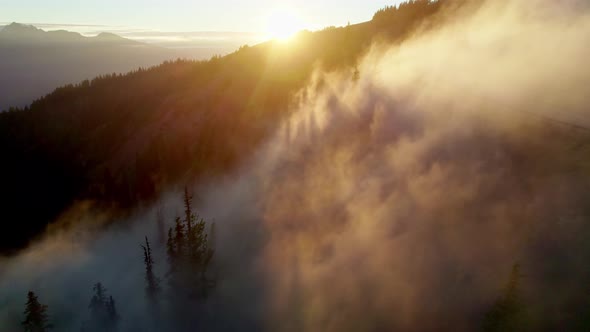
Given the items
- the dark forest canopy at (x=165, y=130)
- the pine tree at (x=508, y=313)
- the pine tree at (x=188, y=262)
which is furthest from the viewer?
the dark forest canopy at (x=165, y=130)

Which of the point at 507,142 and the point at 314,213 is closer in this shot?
the point at 507,142

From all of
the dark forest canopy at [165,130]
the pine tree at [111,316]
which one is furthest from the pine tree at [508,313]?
the dark forest canopy at [165,130]

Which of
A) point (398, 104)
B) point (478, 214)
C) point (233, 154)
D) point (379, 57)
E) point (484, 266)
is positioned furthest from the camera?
point (379, 57)

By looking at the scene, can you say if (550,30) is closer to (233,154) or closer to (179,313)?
(233,154)

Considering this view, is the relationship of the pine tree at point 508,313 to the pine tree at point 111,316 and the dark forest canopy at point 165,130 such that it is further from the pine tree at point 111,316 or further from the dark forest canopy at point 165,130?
the dark forest canopy at point 165,130

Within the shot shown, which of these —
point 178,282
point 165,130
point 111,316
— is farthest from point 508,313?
point 165,130

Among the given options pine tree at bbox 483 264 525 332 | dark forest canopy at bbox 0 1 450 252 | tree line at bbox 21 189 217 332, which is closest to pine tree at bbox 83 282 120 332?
tree line at bbox 21 189 217 332

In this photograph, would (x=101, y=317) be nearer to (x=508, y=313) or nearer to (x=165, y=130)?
(x=508, y=313)

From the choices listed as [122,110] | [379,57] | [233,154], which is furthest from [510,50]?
[122,110]
